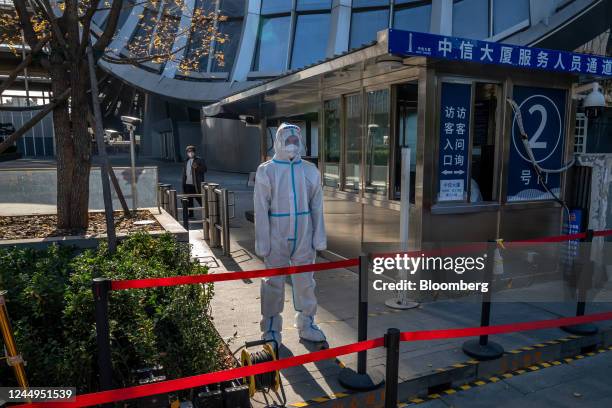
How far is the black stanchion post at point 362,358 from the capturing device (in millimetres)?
3330

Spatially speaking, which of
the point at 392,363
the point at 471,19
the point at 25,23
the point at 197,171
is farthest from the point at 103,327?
the point at 471,19

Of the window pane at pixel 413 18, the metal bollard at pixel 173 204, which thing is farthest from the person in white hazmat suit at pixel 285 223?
the window pane at pixel 413 18

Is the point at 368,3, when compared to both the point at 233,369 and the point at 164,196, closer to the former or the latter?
the point at 164,196

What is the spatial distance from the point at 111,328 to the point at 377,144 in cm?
428

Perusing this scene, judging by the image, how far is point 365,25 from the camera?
23.8 metres

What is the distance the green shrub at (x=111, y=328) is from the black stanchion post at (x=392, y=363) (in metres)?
1.25

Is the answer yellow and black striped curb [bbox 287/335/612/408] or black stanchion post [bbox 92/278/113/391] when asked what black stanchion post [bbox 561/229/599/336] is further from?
black stanchion post [bbox 92/278/113/391]

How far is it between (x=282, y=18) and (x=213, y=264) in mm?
22673

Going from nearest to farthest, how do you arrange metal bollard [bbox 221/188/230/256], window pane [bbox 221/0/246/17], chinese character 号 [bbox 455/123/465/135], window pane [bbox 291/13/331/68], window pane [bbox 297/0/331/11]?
chinese character 号 [bbox 455/123/465/135] < metal bollard [bbox 221/188/230/256] < window pane [bbox 291/13/331/68] < window pane [bbox 297/0/331/11] < window pane [bbox 221/0/246/17]

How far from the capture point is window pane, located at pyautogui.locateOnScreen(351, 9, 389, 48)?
23.3 m

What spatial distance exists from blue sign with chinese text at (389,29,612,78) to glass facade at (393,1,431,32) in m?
16.9

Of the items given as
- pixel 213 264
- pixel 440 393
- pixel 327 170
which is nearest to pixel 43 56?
pixel 213 264

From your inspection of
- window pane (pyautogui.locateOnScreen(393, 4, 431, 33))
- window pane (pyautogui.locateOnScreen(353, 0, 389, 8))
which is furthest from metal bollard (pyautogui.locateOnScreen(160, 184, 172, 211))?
window pane (pyautogui.locateOnScreen(353, 0, 389, 8))

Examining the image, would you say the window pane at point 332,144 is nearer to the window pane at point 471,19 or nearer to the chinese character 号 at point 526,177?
the chinese character 号 at point 526,177
